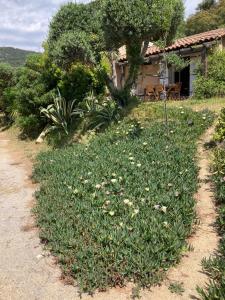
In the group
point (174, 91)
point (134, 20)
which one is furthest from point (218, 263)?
point (174, 91)

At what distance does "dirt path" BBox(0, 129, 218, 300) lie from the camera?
3713 millimetres

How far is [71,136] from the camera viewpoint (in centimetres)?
1151

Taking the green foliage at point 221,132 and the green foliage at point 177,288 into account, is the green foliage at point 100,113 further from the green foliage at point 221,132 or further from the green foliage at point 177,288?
the green foliage at point 177,288

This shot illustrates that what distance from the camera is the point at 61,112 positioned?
12.0 meters

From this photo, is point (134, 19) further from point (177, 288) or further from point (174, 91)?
point (177, 288)

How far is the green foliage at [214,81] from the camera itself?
12.0 m

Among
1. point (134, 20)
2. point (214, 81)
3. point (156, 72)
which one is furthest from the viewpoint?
point (156, 72)

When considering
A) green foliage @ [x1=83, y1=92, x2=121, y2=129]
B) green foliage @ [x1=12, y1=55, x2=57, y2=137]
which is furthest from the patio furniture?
green foliage @ [x1=12, y1=55, x2=57, y2=137]

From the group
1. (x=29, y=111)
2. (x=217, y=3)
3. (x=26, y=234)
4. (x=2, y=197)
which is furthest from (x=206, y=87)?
(x=217, y=3)

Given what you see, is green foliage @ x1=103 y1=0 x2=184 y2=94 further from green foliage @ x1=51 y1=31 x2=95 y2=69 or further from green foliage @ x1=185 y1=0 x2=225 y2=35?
green foliage @ x1=185 y1=0 x2=225 y2=35

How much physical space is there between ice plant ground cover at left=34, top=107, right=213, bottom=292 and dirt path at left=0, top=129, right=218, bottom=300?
137 millimetres

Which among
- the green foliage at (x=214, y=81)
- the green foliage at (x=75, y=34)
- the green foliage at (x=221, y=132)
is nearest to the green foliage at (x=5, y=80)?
the green foliage at (x=75, y=34)

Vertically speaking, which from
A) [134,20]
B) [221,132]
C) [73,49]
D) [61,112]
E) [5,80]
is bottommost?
[221,132]

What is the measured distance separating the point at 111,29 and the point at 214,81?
16.4ft
